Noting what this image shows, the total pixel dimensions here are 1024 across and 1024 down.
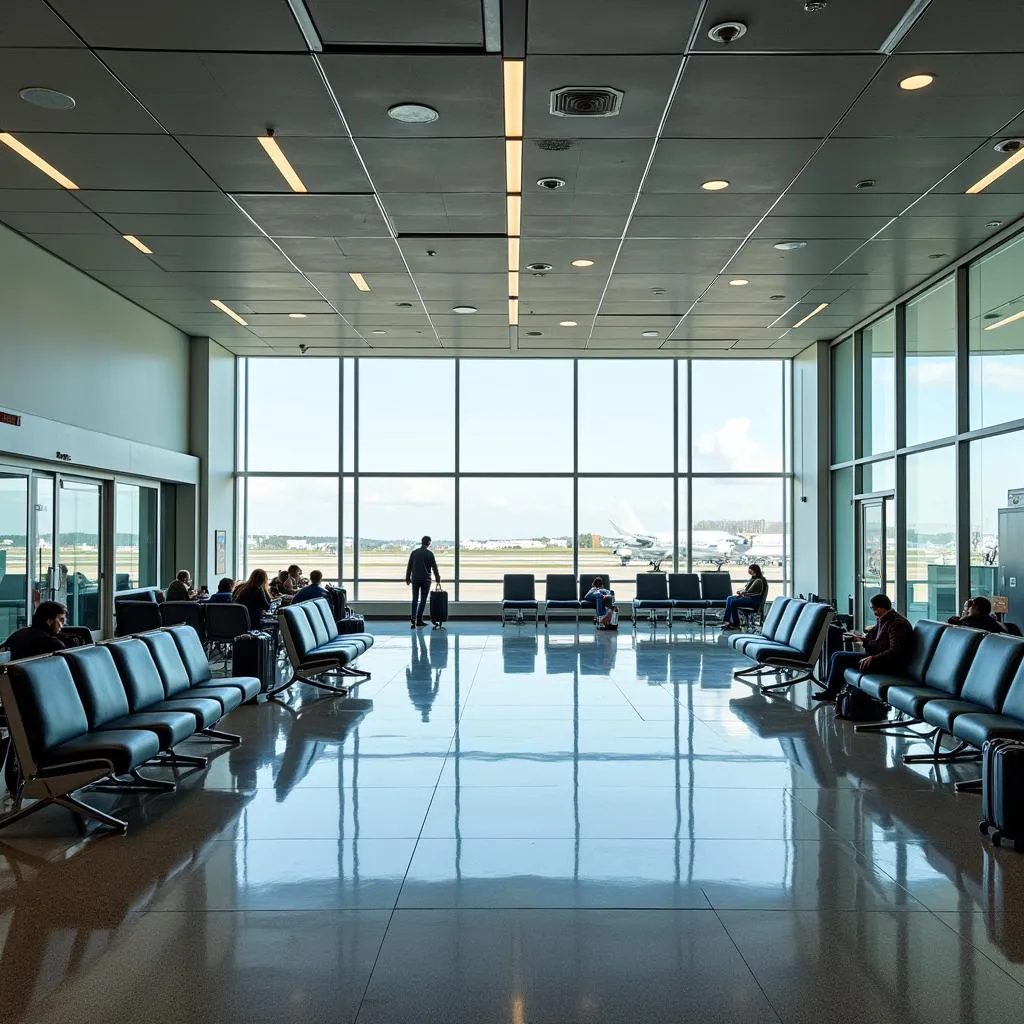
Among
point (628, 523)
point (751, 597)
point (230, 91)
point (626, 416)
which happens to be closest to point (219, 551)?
point (628, 523)

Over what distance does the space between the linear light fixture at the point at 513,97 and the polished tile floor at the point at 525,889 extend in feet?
15.1

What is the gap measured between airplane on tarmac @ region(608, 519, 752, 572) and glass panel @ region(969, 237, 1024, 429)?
24.2 ft

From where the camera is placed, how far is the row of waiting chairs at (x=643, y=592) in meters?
16.1

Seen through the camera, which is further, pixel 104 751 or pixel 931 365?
pixel 931 365

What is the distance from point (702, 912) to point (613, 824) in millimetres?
1231

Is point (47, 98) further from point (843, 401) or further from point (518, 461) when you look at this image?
point (843, 401)

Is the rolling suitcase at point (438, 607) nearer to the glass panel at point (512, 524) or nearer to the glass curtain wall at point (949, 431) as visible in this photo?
the glass panel at point (512, 524)

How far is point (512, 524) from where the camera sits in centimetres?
1847

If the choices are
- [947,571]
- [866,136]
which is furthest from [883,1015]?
[947,571]

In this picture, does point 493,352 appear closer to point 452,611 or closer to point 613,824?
point 452,611

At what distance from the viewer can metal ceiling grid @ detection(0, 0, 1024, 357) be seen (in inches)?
234

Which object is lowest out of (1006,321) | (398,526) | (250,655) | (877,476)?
(250,655)

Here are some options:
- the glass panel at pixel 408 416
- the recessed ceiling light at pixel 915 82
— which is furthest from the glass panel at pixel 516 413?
the recessed ceiling light at pixel 915 82

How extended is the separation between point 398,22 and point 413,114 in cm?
136
